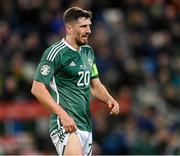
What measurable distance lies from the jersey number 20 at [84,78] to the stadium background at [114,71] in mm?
5297

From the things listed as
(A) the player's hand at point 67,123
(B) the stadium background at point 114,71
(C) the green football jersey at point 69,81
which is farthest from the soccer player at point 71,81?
(B) the stadium background at point 114,71

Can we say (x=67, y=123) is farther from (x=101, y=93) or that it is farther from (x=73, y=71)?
(x=101, y=93)

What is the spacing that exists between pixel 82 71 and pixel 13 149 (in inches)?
215

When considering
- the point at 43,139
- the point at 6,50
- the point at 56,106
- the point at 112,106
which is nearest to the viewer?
the point at 56,106

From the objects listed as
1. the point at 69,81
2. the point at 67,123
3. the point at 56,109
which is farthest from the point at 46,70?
the point at 67,123

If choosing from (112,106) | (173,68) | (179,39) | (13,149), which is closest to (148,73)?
(173,68)

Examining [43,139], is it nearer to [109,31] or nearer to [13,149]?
[13,149]

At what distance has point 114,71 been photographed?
56.8 ft

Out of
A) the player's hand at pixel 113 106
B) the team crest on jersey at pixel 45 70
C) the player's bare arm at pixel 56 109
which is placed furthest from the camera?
the player's hand at pixel 113 106

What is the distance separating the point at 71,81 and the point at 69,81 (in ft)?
0.07

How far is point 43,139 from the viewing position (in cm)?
1577

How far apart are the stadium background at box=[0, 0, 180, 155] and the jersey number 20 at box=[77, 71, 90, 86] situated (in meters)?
5.30

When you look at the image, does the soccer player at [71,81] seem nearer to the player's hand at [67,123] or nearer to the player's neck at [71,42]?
the player's neck at [71,42]

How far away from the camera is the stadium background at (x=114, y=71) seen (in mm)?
15719
